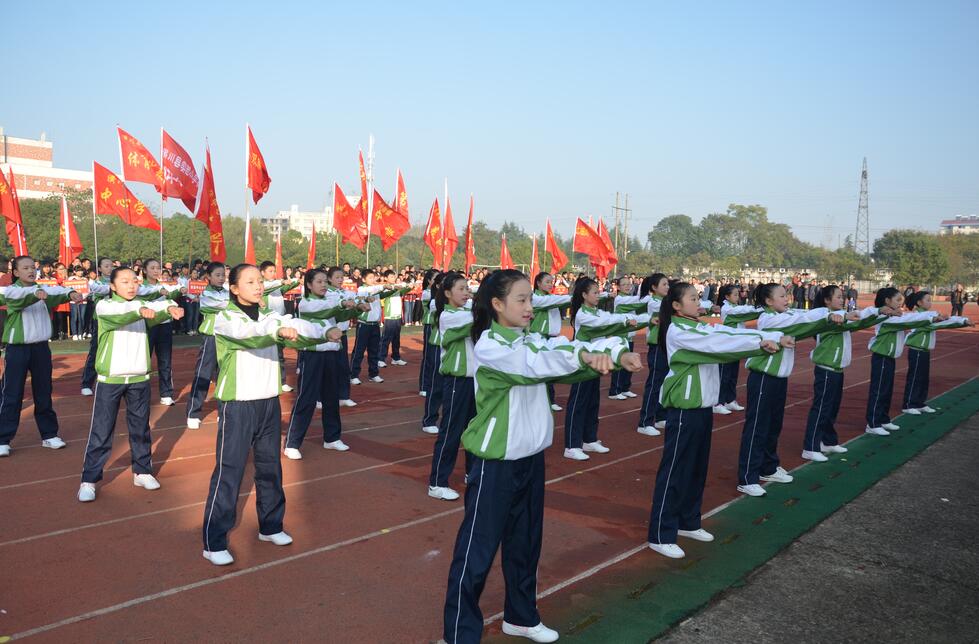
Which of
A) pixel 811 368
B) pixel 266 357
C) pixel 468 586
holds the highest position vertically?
pixel 266 357

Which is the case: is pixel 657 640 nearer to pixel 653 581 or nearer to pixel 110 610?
pixel 653 581

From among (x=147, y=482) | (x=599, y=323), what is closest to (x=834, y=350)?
(x=599, y=323)

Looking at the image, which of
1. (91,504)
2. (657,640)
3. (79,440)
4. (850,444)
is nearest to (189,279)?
(79,440)

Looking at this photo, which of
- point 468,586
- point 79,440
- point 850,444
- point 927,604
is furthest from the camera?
point 850,444

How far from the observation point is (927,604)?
4102mm

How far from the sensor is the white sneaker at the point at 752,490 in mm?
6114

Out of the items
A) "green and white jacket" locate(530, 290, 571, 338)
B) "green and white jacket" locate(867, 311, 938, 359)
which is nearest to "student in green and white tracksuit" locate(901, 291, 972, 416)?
"green and white jacket" locate(867, 311, 938, 359)

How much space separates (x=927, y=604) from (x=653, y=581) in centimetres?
158

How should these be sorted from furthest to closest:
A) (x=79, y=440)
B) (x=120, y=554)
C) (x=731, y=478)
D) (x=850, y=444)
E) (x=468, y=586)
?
(x=850, y=444)
(x=79, y=440)
(x=731, y=478)
(x=120, y=554)
(x=468, y=586)

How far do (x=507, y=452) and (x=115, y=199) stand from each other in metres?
14.3

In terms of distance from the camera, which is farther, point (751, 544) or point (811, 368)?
point (811, 368)

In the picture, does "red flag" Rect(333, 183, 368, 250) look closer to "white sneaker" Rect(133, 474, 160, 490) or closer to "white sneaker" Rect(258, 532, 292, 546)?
"white sneaker" Rect(133, 474, 160, 490)

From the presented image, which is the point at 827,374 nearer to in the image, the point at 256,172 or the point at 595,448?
the point at 595,448

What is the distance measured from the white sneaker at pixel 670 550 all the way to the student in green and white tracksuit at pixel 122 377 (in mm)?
3983
